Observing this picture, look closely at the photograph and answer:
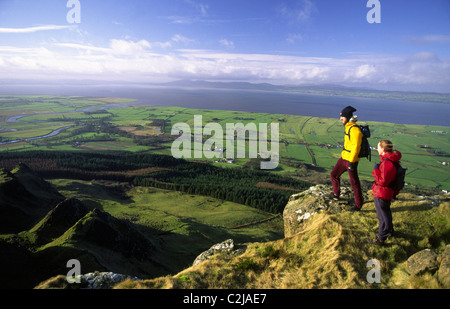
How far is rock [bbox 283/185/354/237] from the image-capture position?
13.7 m

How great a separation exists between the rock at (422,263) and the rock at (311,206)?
4350 mm

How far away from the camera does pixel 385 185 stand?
9.26 meters

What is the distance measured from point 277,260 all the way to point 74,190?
221 ft

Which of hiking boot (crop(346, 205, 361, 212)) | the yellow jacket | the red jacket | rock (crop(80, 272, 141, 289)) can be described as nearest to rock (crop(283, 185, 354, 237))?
hiking boot (crop(346, 205, 361, 212))

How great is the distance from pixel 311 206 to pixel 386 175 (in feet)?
18.8

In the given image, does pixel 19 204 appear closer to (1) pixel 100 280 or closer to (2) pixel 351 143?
(1) pixel 100 280

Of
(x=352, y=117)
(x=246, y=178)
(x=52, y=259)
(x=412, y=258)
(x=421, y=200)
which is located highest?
(x=352, y=117)

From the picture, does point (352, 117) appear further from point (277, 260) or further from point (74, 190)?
point (74, 190)

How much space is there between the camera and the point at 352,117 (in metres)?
10.9

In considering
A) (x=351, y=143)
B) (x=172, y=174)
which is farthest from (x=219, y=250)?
(x=172, y=174)

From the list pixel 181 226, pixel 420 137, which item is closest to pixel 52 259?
pixel 181 226

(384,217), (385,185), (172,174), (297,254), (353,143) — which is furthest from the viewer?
(172,174)

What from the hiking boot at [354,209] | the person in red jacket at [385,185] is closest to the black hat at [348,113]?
the person in red jacket at [385,185]

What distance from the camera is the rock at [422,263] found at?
8.16 meters
